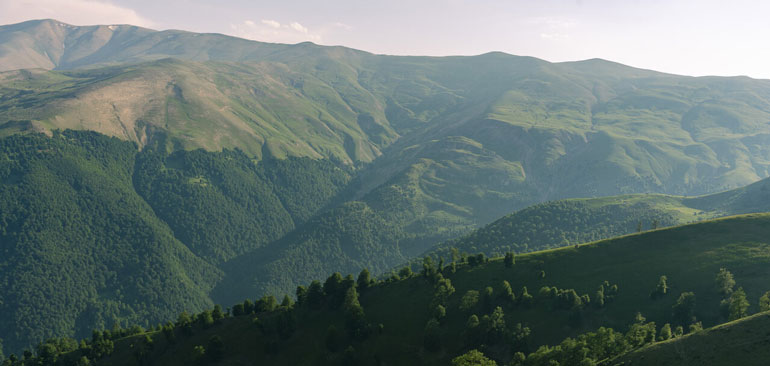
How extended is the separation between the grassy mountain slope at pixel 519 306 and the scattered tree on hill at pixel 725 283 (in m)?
2.30

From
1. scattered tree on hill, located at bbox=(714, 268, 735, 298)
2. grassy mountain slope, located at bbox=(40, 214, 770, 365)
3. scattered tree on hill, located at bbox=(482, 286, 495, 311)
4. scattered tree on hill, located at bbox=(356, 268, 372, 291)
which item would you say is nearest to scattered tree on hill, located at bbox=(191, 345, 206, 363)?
grassy mountain slope, located at bbox=(40, 214, 770, 365)

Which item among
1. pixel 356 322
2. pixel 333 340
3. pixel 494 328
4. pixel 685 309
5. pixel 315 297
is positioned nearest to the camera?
pixel 685 309

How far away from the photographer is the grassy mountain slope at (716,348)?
75.5 metres

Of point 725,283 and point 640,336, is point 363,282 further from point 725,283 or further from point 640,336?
point 725,283

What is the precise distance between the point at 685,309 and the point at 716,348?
47127 millimetres

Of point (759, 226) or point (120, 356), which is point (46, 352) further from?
point (759, 226)

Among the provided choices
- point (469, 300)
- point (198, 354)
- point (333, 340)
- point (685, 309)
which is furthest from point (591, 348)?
point (198, 354)

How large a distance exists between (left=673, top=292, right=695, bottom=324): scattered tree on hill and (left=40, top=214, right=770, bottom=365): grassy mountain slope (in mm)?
1245

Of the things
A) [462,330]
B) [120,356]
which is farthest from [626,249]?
[120,356]

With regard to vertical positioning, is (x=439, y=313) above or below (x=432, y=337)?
above

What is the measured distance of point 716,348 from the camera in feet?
260

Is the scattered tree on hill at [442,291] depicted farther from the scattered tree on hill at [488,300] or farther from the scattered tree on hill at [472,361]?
the scattered tree on hill at [472,361]

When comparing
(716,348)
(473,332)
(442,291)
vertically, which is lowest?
(473,332)

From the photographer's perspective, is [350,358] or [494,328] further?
[350,358]
